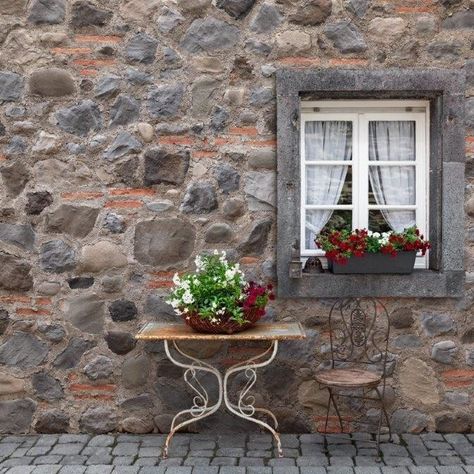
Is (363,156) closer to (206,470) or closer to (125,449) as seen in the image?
(206,470)

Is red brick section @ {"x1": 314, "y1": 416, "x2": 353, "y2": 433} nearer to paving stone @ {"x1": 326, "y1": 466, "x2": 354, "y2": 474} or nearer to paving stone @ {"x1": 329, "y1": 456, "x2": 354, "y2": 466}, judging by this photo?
paving stone @ {"x1": 329, "y1": 456, "x2": 354, "y2": 466}

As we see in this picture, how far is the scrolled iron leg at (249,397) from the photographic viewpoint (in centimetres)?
412

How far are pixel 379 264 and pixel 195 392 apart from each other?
A: 1505mm

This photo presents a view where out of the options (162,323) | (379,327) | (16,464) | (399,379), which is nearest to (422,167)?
(379,327)

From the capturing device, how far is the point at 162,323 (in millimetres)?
4406

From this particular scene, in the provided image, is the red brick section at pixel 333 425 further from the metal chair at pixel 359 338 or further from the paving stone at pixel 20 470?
the paving stone at pixel 20 470

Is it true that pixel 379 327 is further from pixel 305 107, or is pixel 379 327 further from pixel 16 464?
pixel 16 464

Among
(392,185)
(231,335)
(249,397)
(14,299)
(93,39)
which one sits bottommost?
(249,397)

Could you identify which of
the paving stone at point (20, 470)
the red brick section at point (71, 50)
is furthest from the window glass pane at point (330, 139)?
the paving stone at point (20, 470)

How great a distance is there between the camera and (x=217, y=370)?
4.23 m

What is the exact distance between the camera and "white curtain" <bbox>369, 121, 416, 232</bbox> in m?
4.74

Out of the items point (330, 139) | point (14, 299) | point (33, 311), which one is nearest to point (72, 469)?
point (33, 311)

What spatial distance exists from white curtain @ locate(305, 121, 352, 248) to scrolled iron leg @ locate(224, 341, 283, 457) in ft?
3.16

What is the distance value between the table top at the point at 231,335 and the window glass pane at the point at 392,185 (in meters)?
1.11
